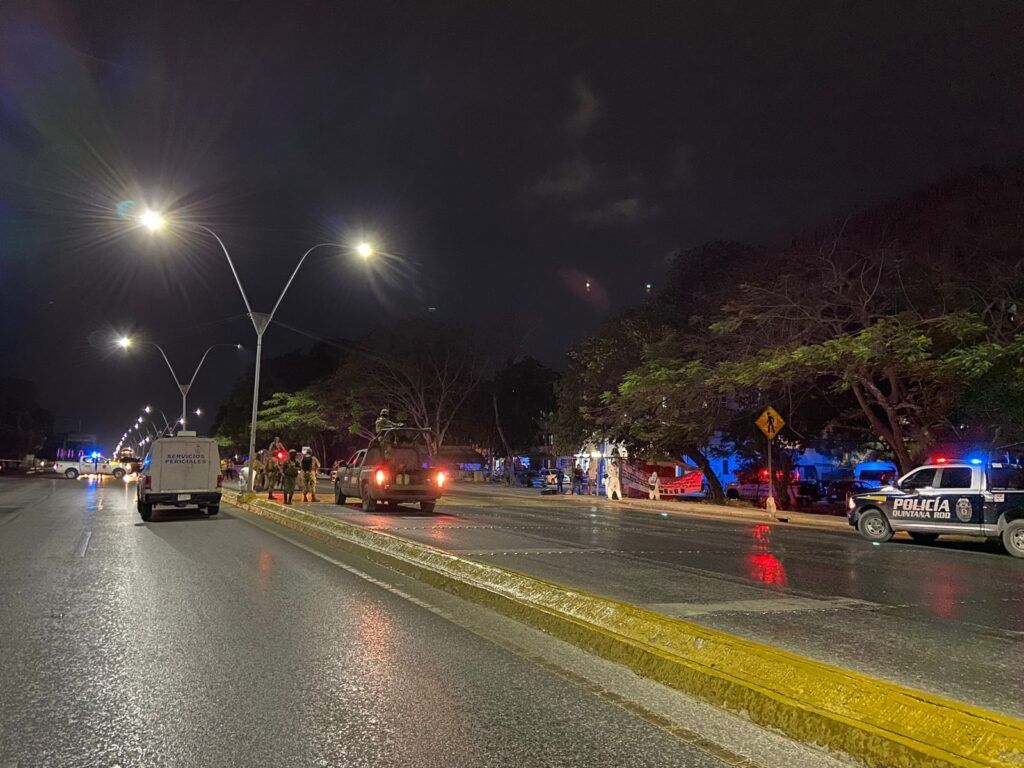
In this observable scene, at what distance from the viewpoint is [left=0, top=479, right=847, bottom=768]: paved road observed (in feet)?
13.9

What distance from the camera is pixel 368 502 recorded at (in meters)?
21.4

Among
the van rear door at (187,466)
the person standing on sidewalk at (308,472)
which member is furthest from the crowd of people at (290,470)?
the van rear door at (187,466)

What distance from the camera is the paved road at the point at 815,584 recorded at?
6180 mm

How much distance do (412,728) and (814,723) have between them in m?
2.36

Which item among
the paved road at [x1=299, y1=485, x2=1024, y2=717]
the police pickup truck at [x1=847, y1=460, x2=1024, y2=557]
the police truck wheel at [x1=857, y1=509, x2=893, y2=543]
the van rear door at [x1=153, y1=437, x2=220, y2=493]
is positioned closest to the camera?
the paved road at [x1=299, y1=485, x2=1024, y2=717]

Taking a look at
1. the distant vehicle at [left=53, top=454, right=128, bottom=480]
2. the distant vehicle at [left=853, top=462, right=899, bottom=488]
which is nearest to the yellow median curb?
the distant vehicle at [left=853, top=462, right=899, bottom=488]

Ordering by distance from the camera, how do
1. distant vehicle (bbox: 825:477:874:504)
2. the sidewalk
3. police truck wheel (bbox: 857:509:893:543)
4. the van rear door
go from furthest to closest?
distant vehicle (bbox: 825:477:874:504) < the sidewalk < the van rear door < police truck wheel (bbox: 857:509:893:543)

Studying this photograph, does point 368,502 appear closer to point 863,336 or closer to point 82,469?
point 863,336

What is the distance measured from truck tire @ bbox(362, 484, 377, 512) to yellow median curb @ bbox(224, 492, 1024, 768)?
44.3ft

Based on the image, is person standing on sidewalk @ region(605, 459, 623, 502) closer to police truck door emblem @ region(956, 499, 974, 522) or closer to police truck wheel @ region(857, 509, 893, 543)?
police truck wheel @ region(857, 509, 893, 543)

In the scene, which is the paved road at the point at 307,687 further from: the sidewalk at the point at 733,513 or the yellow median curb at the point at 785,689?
the sidewalk at the point at 733,513

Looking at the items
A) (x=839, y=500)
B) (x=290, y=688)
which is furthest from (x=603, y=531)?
(x=839, y=500)

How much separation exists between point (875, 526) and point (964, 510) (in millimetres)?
2212

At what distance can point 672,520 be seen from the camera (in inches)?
928
